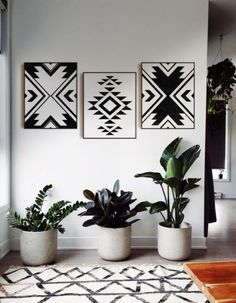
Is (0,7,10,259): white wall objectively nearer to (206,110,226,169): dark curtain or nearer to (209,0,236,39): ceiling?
→ (209,0,236,39): ceiling

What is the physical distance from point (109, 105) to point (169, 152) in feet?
2.83

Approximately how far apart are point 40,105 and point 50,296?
200 centimetres

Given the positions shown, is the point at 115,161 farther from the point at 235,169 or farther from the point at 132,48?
the point at 235,169

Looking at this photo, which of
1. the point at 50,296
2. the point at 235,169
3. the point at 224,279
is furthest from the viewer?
the point at 235,169

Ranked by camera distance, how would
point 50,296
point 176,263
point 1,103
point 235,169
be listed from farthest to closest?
point 235,169, point 1,103, point 176,263, point 50,296

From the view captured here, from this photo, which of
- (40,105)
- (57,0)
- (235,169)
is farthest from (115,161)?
(235,169)

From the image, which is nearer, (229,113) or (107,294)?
(107,294)

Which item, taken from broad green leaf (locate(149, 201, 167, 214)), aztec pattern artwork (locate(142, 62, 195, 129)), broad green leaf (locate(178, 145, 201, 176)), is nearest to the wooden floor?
broad green leaf (locate(149, 201, 167, 214))

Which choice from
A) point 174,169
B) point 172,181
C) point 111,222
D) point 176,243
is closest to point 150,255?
point 176,243

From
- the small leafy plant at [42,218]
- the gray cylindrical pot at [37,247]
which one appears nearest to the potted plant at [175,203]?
the small leafy plant at [42,218]

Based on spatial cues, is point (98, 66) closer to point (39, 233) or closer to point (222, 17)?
point (222, 17)

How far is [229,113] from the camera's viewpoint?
705cm

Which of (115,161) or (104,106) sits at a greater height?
(104,106)

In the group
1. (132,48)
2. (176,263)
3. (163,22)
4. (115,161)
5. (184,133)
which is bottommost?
(176,263)
